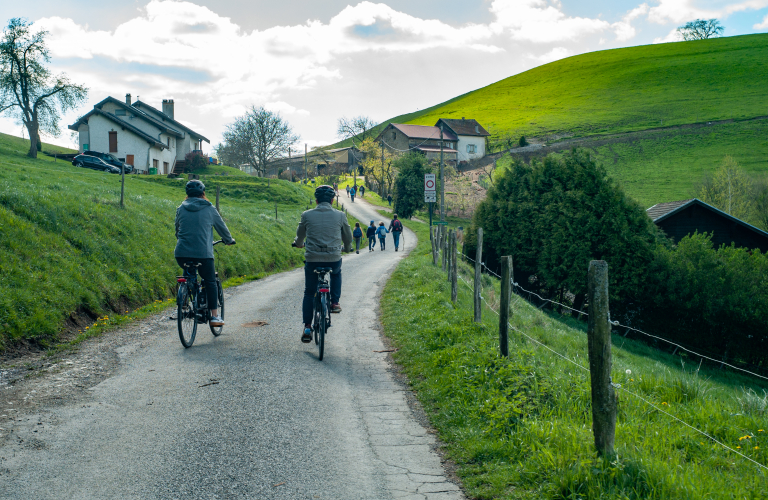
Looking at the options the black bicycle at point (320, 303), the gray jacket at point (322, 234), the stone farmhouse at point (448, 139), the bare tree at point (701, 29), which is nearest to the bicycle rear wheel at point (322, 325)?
the black bicycle at point (320, 303)

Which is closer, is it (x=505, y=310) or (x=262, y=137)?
(x=505, y=310)

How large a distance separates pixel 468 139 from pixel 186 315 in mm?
98626

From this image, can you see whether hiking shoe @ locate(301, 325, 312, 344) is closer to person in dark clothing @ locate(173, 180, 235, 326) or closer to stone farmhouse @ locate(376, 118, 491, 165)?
person in dark clothing @ locate(173, 180, 235, 326)

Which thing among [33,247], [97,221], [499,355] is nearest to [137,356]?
[33,247]

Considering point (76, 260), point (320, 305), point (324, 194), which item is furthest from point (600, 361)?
point (76, 260)

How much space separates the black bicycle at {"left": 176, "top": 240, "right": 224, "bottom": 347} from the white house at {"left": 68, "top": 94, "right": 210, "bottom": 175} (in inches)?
1930

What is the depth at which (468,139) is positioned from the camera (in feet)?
334

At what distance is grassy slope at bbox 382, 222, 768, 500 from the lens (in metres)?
3.36

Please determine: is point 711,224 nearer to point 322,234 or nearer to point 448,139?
point 322,234

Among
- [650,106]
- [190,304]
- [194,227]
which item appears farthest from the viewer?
[650,106]

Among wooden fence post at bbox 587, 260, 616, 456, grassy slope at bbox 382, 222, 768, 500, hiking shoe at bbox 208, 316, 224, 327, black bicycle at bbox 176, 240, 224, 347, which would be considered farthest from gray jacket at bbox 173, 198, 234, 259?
wooden fence post at bbox 587, 260, 616, 456

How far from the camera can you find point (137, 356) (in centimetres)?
680

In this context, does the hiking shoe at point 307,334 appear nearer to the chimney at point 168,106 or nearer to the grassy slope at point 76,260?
the grassy slope at point 76,260

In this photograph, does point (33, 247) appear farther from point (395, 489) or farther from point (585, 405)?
point (585, 405)
